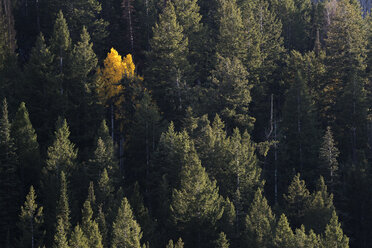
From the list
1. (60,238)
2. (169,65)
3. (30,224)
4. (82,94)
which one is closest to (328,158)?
(169,65)

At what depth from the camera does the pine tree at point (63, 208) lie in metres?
44.8

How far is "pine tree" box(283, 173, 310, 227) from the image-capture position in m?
50.6

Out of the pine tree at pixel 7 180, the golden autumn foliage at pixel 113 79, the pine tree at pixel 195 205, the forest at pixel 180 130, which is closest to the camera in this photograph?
the forest at pixel 180 130

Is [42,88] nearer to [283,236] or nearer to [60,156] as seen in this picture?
[60,156]

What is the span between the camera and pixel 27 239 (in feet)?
147

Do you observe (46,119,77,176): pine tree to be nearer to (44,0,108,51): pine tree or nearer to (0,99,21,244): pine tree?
(0,99,21,244): pine tree

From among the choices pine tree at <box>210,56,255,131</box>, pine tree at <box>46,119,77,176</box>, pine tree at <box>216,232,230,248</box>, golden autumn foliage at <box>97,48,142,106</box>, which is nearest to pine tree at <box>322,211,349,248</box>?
pine tree at <box>216,232,230,248</box>

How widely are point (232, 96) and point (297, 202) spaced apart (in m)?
13.6

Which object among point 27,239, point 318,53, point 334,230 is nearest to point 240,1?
point 318,53

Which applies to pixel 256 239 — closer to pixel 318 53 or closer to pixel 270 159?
pixel 270 159

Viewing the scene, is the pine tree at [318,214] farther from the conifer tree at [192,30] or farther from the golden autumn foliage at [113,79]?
the conifer tree at [192,30]

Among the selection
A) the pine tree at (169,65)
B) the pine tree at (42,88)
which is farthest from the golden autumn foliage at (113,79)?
the pine tree at (42,88)

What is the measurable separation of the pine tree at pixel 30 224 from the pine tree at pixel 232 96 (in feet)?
70.2

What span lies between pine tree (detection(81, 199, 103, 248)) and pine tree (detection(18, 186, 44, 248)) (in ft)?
11.9
